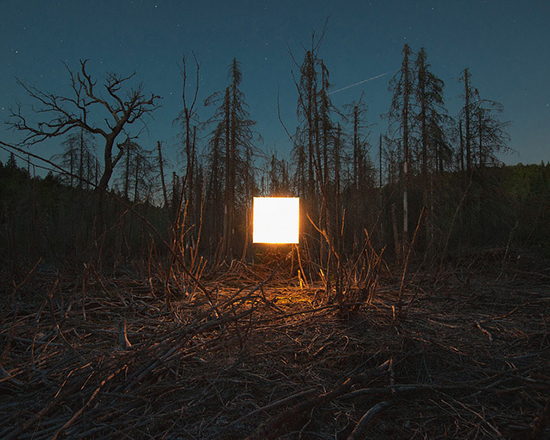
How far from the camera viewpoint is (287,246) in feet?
21.0

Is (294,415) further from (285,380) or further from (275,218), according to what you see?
(275,218)

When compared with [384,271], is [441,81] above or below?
above

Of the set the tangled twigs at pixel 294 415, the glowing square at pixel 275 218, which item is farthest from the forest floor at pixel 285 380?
the glowing square at pixel 275 218

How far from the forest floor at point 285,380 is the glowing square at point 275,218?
2.91 meters

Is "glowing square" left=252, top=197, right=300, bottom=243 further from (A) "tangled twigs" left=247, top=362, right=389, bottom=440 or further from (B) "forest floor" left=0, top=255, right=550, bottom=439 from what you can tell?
(A) "tangled twigs" left=247, top=362, right=389, bottom=440

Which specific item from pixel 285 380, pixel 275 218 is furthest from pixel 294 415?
pixel 275 218

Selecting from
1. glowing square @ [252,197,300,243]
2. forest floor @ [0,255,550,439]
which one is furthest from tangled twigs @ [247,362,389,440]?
glowing square @ [252,197,300,243]

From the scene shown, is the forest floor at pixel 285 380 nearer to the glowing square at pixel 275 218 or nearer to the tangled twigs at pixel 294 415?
the tangled twigs at pixel 294 415

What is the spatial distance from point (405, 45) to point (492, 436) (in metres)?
14.7

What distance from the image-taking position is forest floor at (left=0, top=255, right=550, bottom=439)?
1.42m

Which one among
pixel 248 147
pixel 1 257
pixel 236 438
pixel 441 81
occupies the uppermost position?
pixel 441 81

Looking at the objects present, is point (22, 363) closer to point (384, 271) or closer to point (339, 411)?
point (339, 411)

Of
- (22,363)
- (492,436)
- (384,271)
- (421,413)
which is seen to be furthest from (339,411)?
(384,271)

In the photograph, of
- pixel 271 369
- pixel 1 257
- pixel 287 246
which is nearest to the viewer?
pixel 271 369
